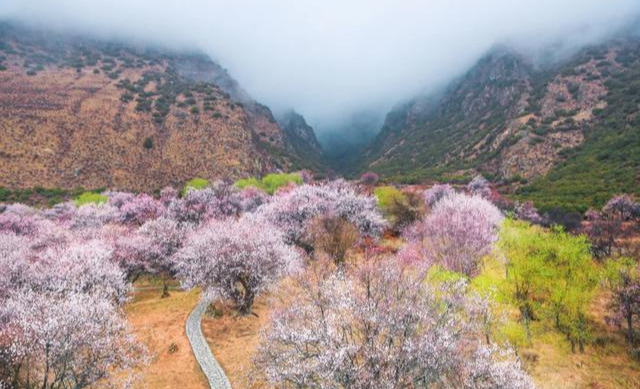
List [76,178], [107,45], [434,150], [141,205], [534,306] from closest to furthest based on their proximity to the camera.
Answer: [534,306], [141,205], [76,178], [434,150], [107,45]

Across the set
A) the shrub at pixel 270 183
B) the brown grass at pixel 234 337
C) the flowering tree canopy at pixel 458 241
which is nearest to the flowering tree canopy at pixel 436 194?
the shrub at pixel 270 183

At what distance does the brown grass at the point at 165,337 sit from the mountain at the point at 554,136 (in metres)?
64.3

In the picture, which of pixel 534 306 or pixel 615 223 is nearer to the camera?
A: pixel 534 306

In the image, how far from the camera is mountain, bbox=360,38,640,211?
83438 millimetres

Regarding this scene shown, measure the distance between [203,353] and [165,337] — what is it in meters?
4.33

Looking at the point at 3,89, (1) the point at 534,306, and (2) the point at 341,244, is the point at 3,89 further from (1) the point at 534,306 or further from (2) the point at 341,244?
(1) the point at 534,306

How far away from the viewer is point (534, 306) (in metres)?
25.9

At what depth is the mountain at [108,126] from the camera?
9312 centimetres

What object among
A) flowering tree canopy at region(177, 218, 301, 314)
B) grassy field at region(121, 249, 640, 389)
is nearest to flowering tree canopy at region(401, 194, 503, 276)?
grassy field at region(121, 249, 640, 389)

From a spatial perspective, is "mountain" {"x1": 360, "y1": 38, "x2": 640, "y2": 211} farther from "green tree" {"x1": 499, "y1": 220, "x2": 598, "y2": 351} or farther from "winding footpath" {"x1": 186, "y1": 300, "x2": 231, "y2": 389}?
"winding footpath" {"x1": 186, "y1": 300, "x2": 231, "y2": 389}

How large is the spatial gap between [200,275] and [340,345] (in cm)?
1821

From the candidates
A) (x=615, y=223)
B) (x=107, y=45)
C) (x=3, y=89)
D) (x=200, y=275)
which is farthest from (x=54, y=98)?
(x=615, y=223)

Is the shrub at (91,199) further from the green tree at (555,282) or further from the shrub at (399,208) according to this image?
the green tree at (555,282)

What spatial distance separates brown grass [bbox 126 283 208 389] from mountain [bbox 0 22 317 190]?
66.8m
